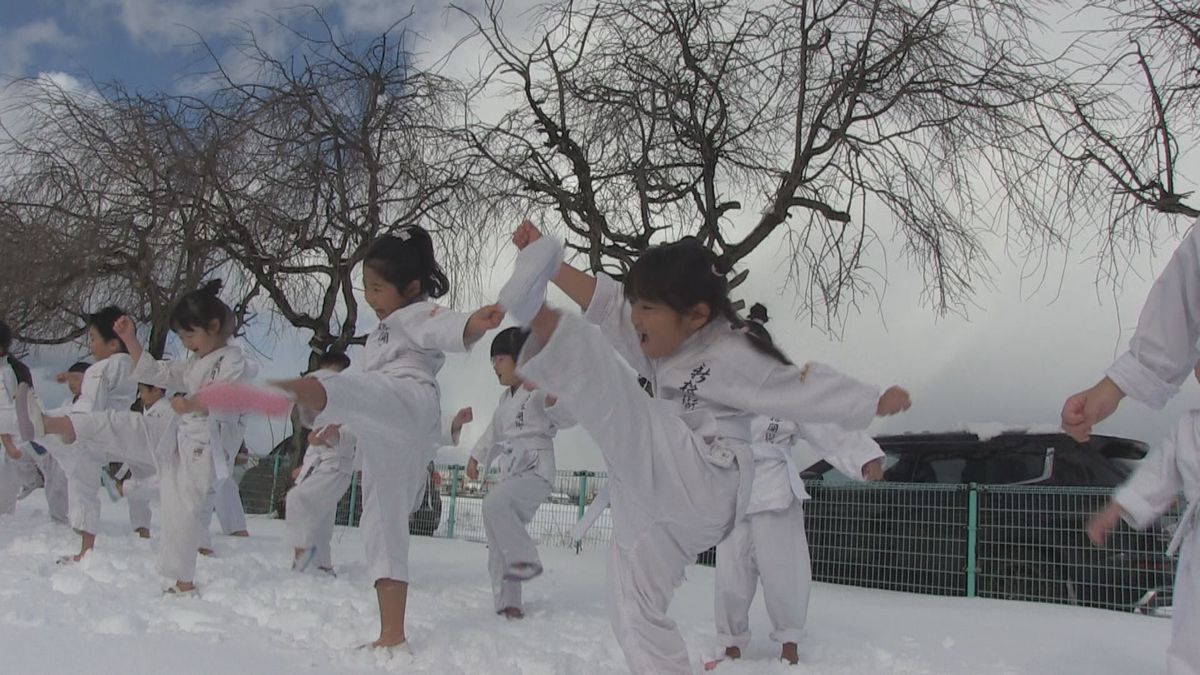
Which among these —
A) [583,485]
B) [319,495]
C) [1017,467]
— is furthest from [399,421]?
[583,485]

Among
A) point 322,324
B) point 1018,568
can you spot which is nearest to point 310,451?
point 1018,568

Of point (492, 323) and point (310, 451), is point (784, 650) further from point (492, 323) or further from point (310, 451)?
point (310, 451)

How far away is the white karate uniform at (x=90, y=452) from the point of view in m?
5.55

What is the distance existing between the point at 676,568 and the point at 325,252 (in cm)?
906

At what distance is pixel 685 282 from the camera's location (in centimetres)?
273

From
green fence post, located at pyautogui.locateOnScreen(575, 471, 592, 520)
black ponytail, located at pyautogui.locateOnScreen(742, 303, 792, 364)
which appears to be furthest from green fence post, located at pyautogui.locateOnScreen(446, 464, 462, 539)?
black ponytail, located at pyautogui.locateOnScreen(742, 303, 792, 364)

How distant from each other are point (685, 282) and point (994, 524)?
4736 millimetres

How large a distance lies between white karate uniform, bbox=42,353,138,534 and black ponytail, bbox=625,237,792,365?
3.88 m

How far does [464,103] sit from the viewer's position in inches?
369

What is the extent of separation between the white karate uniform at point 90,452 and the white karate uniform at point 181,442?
0.23 m

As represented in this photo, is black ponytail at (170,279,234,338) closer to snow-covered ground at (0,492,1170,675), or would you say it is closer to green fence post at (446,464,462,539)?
snow-covered ground at (0,492,1170,675)

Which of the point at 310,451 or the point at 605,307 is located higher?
the point at 605,307

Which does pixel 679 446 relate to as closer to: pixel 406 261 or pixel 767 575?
pixel 406 261

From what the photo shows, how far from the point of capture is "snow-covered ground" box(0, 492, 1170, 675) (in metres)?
3.21
